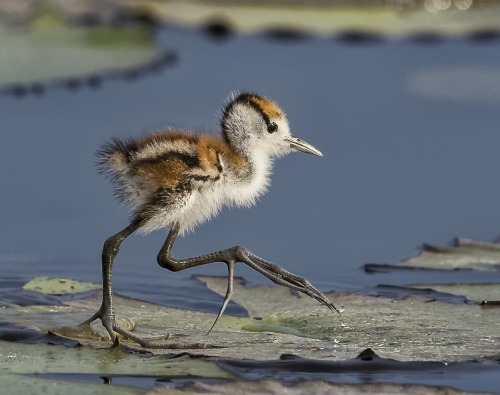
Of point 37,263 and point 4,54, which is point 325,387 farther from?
point 4,54

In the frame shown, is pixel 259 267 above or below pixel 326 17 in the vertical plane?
below

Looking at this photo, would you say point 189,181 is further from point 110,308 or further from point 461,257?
point 461,257

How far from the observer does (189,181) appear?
498 centimetres

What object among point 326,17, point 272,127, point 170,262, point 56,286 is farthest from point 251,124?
point 326,17

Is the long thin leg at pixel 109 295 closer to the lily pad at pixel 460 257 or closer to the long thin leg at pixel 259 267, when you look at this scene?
the long thin leg at pixel 259 267

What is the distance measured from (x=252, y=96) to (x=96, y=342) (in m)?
1.20

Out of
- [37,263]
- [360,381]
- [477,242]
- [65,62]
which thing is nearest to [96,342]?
[360,381]

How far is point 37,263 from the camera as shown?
20.5 ft

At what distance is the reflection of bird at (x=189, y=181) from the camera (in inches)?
194

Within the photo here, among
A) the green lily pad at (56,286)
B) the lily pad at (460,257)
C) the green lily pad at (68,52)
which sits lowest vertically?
the green lily pad at (56,286)

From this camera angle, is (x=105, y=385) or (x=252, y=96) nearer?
(x=105, y=385)

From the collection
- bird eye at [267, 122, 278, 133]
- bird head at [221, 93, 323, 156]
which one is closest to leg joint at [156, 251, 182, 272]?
bird head at [221, 93, 323, 156]

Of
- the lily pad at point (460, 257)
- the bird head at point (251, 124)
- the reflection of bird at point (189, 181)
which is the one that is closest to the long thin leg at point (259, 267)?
the reflection of bird at point (189, 181)

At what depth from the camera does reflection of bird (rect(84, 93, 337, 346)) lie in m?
4.94
